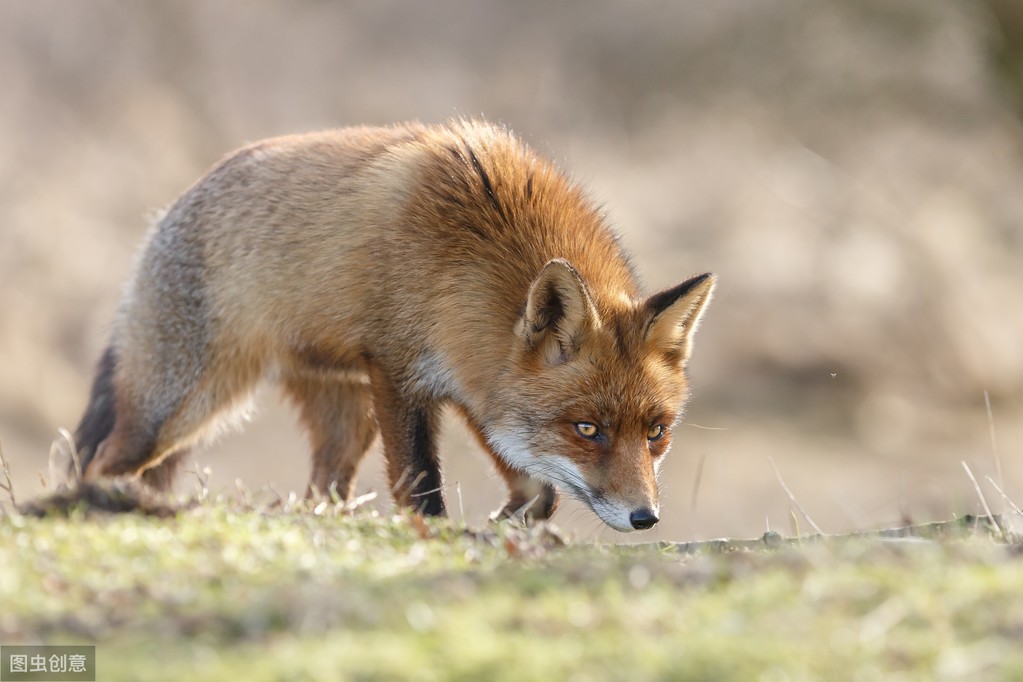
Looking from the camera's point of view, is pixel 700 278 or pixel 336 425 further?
pixel 336 425

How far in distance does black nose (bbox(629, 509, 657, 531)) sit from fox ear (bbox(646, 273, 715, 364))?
0.95 meters

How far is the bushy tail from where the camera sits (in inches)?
267

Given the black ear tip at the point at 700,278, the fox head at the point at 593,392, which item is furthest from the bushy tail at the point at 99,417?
the black ear tip at the point at 700,278

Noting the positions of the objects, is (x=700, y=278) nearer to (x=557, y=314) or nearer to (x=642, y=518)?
(x=557, y=314)

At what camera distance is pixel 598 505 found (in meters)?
5.09

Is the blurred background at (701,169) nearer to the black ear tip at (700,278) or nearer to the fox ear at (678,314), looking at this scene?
the fox ear at (678,314)

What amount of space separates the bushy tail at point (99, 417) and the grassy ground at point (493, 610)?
3.60m

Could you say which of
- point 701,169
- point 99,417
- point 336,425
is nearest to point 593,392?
point 336,425

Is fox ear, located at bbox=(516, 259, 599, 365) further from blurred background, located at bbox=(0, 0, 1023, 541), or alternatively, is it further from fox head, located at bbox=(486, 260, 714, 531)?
blurred background, located at bbox=(0, 0, 1023, 541)

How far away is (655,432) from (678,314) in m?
0.65

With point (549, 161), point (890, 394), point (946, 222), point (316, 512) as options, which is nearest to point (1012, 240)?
point (946, 222)

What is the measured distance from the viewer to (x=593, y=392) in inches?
201

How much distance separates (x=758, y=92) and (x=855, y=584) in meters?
19.7

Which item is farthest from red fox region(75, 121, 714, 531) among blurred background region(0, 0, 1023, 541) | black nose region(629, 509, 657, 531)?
blurred background region(0, 0, 1023, 541)
